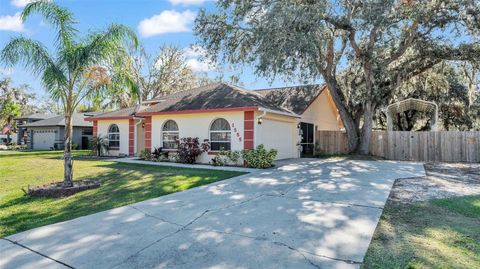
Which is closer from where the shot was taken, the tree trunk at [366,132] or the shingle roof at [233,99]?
the shingle roof at [233,99]

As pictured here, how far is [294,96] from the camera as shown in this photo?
19.1 m

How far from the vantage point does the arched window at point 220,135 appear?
45.1ft

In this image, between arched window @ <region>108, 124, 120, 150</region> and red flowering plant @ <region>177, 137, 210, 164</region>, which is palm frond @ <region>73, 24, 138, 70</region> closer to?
red flowering plant @ <region>177, 137, 210, 164</region>

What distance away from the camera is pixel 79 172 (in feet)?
36.1

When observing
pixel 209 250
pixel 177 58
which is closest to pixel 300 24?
pixel 209 250

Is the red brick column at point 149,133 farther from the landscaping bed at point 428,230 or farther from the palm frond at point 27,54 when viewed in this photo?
the landscaping bed at point 428,230

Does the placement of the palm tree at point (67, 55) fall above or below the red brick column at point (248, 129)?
above

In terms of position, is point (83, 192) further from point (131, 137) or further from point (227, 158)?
point (131, 137)

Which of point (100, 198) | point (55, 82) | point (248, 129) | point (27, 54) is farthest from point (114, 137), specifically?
point (100, 198)

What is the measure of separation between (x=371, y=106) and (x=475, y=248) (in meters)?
14.5

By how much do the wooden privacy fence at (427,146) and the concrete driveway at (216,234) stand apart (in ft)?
34.8

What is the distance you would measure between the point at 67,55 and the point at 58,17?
1.03m

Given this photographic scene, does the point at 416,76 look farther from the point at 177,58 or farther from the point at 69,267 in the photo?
the point at 177,58

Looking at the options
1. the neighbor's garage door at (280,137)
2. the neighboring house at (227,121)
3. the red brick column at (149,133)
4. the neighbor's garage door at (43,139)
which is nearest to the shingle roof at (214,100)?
the neighboring house at (227,121)
